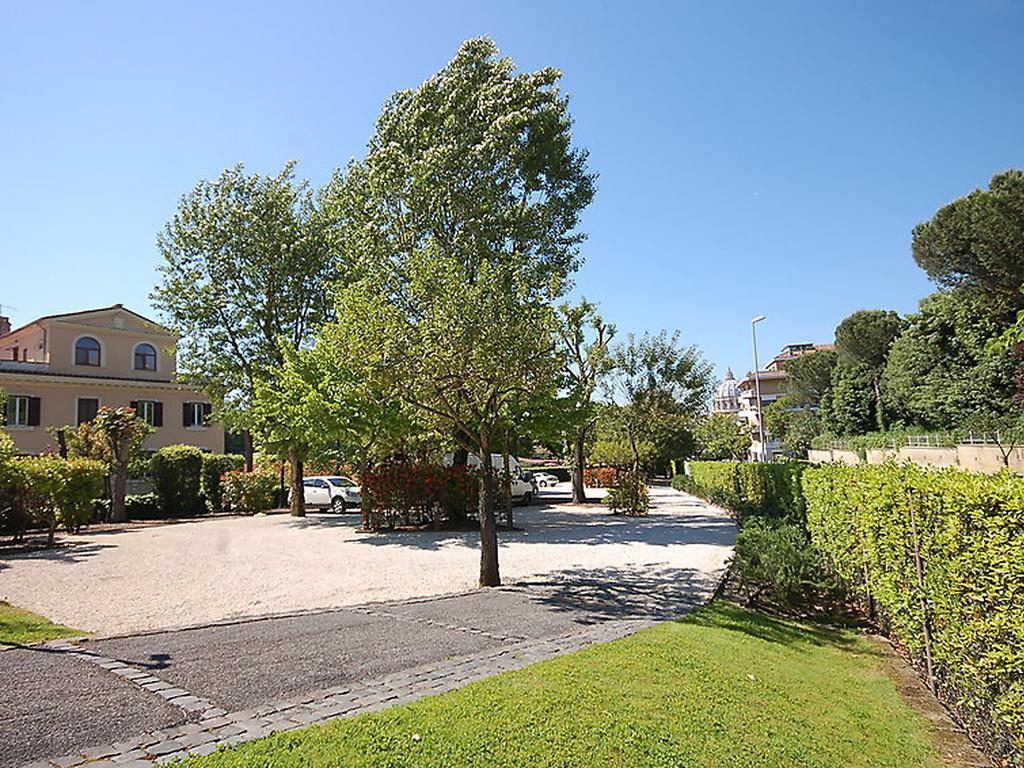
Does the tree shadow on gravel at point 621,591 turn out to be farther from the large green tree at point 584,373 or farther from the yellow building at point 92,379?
the yellow building at point 92,379

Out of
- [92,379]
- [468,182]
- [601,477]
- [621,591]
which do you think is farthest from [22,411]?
[621,591]

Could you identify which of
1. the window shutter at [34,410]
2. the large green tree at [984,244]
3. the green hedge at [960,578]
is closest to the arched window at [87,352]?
the window shutter at [34,410]

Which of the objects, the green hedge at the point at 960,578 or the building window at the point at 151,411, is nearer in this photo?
the green hedge at the point at 960,578

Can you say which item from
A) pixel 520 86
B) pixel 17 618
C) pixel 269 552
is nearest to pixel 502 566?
pixel 269 552

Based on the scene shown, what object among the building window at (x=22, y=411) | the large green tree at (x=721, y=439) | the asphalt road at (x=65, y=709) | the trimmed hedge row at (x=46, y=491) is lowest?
the asphalt road at (x=65, y=709)

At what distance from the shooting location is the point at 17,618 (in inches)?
326

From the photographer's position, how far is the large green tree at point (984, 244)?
116 feet

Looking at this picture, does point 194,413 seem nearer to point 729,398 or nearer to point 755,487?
point 755,487

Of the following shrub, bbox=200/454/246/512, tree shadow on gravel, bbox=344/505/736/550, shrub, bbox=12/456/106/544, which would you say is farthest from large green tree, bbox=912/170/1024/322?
shrub, bbox=12/456/106/544

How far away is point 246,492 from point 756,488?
66.9 feet

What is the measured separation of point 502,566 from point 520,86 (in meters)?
15.3

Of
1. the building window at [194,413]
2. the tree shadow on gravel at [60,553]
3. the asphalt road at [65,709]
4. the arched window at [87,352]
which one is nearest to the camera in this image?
the asphalt road at [65,709]

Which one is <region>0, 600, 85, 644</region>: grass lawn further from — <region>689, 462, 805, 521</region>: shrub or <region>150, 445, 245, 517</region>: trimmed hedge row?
<region>150, 445, 245, 517</region>: trimmed hedge row

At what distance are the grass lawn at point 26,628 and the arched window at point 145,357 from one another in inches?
1245
